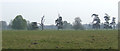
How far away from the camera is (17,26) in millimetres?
151125

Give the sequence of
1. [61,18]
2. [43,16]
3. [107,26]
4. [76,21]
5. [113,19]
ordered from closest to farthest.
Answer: [43,16]
[61,18]
[107,26]
[113,19]
[76,21]

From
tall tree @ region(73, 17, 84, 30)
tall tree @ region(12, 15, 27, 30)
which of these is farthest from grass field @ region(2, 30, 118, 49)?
tall tree @ region(73, 17, 84, 30)

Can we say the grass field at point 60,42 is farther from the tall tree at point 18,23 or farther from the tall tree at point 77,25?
the tall tree at point 77,25

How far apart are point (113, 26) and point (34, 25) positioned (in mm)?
55690

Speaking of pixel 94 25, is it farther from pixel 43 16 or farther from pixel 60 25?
pixel 43 16

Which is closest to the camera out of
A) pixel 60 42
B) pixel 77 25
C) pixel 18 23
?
pixel 60 42

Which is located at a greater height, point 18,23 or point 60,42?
point 18,23

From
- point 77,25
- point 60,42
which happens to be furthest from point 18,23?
point 60,42

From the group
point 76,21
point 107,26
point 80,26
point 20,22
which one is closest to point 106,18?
point 107,26

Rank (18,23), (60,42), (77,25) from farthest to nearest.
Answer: (77,25), (18,23), (60,42)

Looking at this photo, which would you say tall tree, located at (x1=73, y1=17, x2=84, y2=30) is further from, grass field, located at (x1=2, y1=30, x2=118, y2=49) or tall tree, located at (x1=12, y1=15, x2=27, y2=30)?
grass field, located at (x1=2, y1=30, x2=118, y2=49)

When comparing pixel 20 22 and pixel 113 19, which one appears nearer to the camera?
pixel 20 22

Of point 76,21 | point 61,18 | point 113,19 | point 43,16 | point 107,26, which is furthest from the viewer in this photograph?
point 76,21

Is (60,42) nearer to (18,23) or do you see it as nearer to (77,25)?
(18,23)
